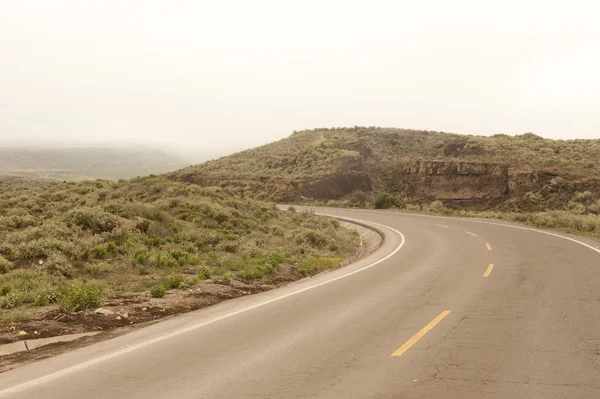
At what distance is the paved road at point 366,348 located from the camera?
512 cm

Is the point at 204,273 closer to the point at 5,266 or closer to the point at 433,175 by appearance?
the point at 5,266

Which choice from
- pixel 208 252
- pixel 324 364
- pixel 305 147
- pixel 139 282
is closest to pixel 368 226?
pixel 208 252

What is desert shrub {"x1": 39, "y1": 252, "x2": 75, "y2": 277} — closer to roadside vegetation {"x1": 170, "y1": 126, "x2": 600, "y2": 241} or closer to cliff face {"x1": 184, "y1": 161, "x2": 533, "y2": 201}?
roadside vegetation {"x1": 170, "y1": 126, "x2": 600, "y2": 241}

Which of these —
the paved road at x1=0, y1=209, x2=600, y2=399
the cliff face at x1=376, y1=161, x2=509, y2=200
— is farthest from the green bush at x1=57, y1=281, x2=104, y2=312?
the cliff face at x1=376, y1=161, x2=509, y2=200

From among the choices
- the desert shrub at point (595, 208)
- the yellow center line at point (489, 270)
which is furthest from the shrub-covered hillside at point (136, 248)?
the desert shrub at point (595, 208)

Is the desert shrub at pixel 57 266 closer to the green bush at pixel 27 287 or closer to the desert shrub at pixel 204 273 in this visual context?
the green bush at pixel 27 287

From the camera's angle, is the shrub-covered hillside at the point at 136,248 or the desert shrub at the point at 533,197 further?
the desert shrub at the point at 533,197

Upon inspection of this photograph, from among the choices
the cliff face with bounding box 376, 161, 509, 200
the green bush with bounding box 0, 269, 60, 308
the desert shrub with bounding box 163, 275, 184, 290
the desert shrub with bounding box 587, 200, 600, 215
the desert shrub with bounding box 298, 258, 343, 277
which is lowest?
the desert shrub with bounding box 298, 258, 343, 277

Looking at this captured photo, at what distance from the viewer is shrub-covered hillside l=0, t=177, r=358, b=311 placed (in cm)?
1084

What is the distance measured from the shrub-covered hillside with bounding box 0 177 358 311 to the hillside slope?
74.6 feet

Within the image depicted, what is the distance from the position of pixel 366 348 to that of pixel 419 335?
1041 millimetres

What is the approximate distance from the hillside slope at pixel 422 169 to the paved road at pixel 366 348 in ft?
98.8

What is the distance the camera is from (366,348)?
6.50 metres

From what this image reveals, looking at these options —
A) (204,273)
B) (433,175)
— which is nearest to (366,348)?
(204,273)
